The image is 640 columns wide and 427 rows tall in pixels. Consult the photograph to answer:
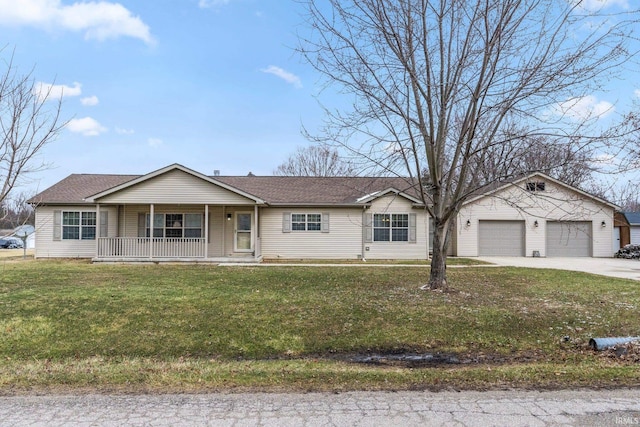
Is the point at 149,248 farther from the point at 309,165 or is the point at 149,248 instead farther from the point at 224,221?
the point at 309,165

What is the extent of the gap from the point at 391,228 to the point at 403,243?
867 mm

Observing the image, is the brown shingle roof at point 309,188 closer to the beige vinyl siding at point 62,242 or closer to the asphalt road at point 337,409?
the beige vinyl siding at point 62,242

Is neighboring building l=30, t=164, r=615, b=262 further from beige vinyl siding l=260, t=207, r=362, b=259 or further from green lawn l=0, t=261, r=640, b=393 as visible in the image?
green lawn l=0, t=261, r=640, b=393

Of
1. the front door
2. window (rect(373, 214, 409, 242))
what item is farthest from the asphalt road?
window (rect(373, 214, 409, 242))

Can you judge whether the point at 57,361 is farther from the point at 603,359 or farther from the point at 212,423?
the point at 603,359

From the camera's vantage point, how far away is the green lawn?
4266 millimetres

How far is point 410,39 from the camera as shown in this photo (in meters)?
8.45

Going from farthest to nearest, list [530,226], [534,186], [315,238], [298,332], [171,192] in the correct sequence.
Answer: [530,226] < [315,238] < [171,192] < [534,186] < [298,332]

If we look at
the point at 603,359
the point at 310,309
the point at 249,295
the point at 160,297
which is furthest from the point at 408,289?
the point at 160,297

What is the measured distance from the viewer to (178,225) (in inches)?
704

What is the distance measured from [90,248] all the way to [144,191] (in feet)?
14.0

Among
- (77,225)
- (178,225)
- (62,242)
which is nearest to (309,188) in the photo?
(178,225)

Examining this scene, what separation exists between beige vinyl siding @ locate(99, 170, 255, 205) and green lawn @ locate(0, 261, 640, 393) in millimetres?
5717

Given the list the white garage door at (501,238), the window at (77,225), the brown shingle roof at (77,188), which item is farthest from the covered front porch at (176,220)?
the white garage door at (501,238)
